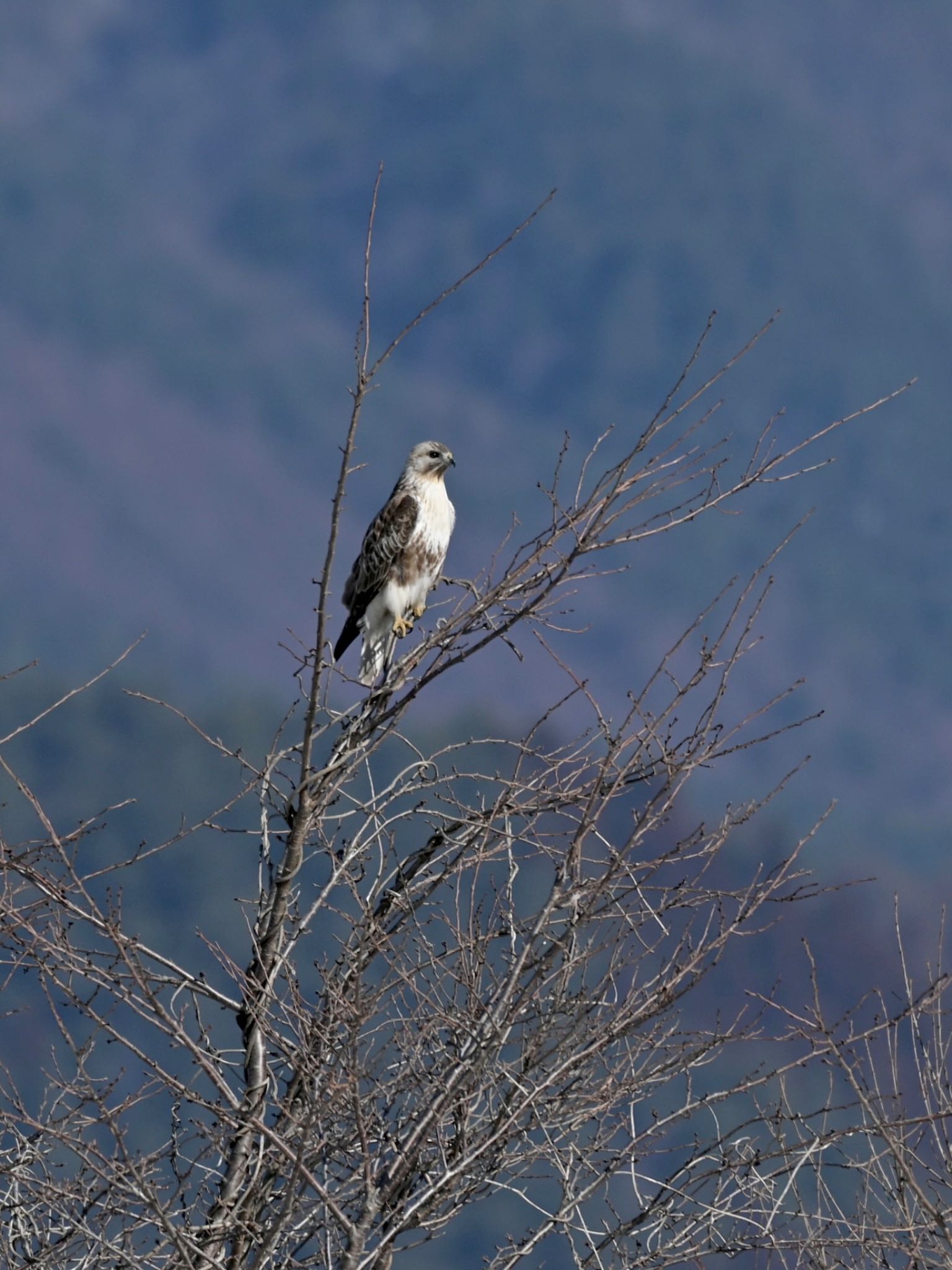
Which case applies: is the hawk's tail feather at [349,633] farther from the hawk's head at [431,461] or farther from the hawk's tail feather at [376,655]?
the hawk's head at [431,461]

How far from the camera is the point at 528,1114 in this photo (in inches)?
234

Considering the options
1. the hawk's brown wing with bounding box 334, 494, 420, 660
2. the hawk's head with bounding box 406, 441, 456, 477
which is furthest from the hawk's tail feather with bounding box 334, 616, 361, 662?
the hawk's head with bounding box 406, 441, 456, 477

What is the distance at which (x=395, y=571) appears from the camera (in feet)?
32.0

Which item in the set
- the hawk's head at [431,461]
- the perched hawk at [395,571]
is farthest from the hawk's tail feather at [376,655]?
the hawk's head at [431,461]

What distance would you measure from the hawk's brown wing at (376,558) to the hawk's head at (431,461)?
0.25 m

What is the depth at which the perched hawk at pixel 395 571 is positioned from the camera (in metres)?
9.73

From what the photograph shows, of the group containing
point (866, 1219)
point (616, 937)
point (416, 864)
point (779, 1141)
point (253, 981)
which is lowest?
point (866, 1219)

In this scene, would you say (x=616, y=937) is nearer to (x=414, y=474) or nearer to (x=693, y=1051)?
(x=693, y=1051)

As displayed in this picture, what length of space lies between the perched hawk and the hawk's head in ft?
0.57

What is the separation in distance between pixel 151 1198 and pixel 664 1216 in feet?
7.35

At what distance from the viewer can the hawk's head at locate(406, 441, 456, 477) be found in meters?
10.2

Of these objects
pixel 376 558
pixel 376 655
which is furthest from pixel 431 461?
pixel 376 655

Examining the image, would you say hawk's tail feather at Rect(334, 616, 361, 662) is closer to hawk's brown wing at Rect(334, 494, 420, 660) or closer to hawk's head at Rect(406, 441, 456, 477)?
hawk's brown wing at Rect(334, 494, 420, 660)

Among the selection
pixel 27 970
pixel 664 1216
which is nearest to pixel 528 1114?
pixel 664 1216
